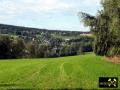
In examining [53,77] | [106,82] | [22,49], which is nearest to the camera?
[106,82]

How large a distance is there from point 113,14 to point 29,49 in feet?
302

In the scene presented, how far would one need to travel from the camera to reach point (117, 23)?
→ 5750 cm

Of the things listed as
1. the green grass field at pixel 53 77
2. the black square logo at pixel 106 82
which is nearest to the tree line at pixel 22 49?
the green grass field at pixel 53 77

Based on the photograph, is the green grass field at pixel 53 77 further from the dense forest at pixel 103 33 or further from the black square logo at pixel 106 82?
the dense forest at pixel 103 33

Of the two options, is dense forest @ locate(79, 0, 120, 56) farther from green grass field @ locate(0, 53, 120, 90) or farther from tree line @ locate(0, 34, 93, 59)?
tree line @ locate(0, 34, 93, 59)

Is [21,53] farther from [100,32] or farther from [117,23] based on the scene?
[117,23]

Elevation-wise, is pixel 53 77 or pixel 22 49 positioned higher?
pixel 53 77

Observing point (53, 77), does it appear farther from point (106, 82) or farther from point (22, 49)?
point (22, 49)

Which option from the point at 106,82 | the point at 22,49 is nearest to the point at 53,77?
the point at 106,82

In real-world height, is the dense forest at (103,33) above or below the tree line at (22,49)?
above

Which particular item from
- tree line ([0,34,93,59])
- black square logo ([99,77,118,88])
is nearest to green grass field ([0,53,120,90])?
black square logo ([99,77,118,88])

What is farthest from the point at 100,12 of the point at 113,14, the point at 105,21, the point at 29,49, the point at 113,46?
the point at 29,49

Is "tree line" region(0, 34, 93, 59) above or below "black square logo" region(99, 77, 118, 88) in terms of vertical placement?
below

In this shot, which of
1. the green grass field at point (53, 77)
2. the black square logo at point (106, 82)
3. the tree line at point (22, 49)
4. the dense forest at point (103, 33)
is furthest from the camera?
the tree line at point (22, 49)
